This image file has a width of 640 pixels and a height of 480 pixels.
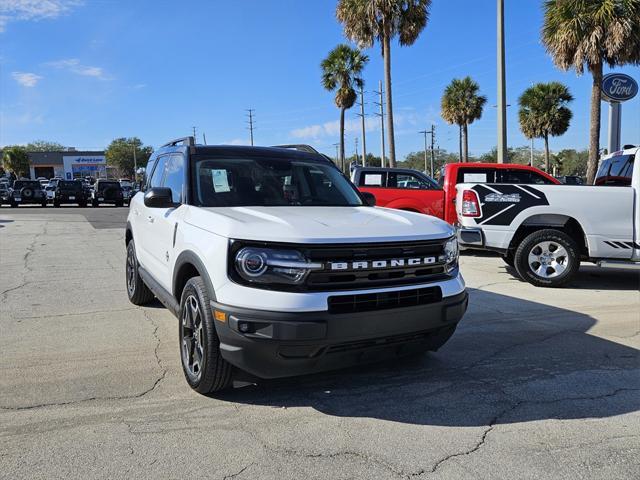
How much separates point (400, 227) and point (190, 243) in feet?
5.02

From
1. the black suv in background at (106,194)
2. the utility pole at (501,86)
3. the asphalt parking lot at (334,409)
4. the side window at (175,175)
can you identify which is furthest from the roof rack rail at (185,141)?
the black suv in background at (106,194)

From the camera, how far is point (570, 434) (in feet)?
10.5

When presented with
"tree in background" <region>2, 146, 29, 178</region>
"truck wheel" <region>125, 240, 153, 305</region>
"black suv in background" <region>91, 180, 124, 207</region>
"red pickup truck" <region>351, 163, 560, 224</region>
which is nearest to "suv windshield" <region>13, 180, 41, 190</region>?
"black suv in background" <region>91, 180, 124, 207</region>

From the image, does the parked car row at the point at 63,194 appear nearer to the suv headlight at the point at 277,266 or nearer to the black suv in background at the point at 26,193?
the black suv in background at the point at 26,193

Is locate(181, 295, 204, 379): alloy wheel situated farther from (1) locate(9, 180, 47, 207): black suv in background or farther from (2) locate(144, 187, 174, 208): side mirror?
(1) locate(9, 180, 47, 207): black suv in background

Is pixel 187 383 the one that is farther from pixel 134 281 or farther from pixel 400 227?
pixel 134 281

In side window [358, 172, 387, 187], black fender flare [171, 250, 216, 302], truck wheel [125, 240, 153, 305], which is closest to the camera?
black fender flare [171, 250, 216, 302]

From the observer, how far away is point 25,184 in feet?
103

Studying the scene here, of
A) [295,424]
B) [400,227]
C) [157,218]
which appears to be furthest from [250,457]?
[157,218]

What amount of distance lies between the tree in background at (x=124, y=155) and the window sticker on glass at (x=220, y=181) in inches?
3989

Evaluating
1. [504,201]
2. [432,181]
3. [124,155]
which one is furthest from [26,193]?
[124,155]

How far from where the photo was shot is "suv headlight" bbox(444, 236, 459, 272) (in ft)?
12.3

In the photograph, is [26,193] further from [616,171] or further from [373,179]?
[616,171]

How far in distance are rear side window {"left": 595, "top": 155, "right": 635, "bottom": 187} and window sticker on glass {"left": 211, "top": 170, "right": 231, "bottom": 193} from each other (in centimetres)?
640
